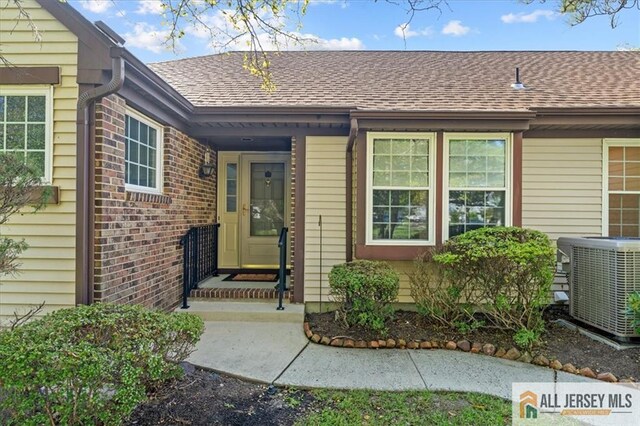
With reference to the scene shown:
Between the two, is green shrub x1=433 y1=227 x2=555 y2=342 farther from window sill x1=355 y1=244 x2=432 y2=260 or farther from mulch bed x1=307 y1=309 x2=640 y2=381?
window sill x1=355 y1=244 x2=432 y2=260

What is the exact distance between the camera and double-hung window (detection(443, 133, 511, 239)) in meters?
4.85

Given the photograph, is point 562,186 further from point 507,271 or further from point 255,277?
point 255,277

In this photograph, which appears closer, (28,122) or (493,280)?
(28,122)

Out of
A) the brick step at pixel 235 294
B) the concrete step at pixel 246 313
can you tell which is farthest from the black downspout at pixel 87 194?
the brick step at pixel 235 294

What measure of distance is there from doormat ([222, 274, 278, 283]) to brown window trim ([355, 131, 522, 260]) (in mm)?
2034

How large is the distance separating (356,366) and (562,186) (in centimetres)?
431

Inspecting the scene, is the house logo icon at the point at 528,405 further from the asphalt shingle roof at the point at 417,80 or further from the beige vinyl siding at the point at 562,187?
the asphalt shingle roof at the point at 417,80

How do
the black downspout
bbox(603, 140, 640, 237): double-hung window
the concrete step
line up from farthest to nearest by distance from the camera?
bbox(603, 140, 640, 237): double-hung window < the concrete step < the black downspout

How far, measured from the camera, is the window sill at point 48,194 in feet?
10.5

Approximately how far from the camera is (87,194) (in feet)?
11.5

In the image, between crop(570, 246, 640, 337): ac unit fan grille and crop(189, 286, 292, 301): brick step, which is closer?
crop(570, 246, 640, 337): ac unit fan grille

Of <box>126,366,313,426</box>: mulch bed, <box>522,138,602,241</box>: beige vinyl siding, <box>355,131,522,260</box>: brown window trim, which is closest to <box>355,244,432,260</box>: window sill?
<box>355,131,522,260</box>: brown window trim

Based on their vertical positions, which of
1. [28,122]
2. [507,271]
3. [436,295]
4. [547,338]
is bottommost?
[547,338]

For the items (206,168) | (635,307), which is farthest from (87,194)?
(635,307)
